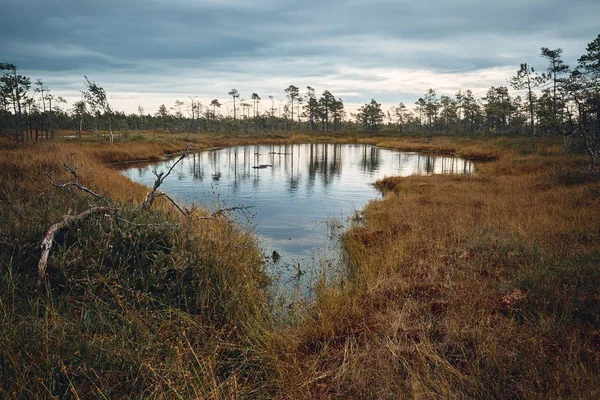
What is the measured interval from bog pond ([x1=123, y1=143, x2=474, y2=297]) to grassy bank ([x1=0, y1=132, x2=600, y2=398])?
1.27m

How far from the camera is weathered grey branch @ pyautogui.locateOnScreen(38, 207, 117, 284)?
179 inches

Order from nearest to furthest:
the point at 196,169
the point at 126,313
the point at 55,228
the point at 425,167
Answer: the point at 126,313
the point at 55,228
the point at 196,169
the point at 425,167

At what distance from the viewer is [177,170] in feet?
98.9

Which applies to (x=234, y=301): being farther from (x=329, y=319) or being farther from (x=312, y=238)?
(x=312, y=238)

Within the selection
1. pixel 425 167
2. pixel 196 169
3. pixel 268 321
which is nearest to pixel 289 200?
pixel 268 321

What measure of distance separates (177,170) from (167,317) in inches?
1054

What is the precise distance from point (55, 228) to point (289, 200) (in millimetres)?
14164

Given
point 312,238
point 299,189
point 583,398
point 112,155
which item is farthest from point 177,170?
point 583,398

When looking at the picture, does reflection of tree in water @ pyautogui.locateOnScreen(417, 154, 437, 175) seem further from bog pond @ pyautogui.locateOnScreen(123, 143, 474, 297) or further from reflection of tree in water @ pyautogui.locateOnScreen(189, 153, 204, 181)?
reflection of tree in water @ pyautogui.locateOnScreen(189, 153, 204, 181)

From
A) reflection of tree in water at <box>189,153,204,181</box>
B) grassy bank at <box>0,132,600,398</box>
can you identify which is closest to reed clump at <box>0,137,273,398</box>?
grassy bank at <box>0,132,600,398</box>

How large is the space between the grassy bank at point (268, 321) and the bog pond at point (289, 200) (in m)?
1.27

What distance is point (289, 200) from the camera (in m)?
18.9

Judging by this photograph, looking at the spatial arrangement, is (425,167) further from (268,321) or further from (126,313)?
(126,313)

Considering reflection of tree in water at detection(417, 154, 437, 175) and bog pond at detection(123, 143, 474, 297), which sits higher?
reflection of tree in water at detection(417, 154, 437, 175)
